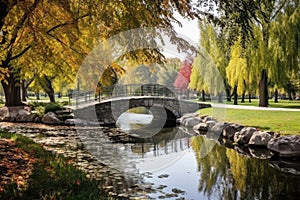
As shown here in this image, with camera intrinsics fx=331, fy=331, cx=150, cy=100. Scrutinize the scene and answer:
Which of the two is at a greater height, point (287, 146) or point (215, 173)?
point (287, 146)

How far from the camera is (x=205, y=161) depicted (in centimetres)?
1048

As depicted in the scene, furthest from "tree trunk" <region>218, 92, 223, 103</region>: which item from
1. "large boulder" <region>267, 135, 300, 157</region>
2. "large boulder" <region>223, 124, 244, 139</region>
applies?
"large boulder" <region>267, 135, 300, 157</region>

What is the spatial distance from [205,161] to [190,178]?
7.18ft

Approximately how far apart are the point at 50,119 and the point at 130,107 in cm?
585

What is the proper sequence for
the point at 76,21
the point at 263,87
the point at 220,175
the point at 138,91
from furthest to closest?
1. the point at 138,91
2. the point at 263,87
3. the point at 220,175
4. the point at 76,21

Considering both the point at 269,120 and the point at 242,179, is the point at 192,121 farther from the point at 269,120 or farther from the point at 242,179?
the point at 242,179

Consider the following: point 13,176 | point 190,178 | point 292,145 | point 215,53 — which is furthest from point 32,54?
point 215,53

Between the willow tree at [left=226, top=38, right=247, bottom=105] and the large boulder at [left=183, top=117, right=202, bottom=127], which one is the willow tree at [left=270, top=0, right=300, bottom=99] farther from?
the large boulder at [left=183, top=117, right=202, bottom=127]

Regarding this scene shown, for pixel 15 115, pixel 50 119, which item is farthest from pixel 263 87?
pixel 15 115

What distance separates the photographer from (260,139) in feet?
41.4

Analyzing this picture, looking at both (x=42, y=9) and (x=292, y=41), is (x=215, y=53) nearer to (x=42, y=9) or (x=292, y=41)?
(x=292, y=41)

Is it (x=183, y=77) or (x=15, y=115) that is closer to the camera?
(x=15, y=115)

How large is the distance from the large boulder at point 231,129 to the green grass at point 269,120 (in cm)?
40

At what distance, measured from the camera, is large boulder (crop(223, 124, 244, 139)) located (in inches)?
586
